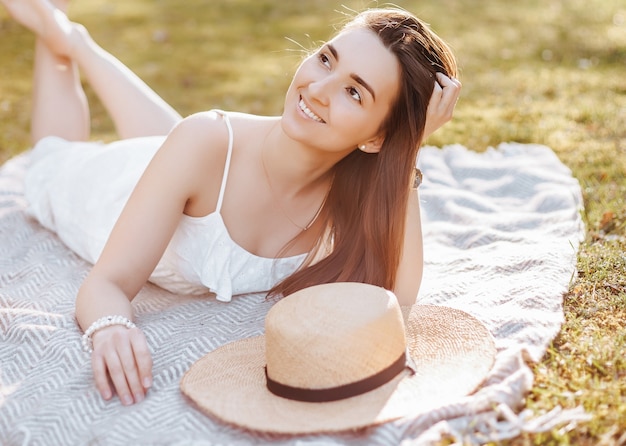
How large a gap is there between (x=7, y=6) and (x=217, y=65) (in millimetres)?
3499

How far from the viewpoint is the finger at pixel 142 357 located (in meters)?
2.53

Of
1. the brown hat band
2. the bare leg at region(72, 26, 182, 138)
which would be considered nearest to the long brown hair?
the brown hat band

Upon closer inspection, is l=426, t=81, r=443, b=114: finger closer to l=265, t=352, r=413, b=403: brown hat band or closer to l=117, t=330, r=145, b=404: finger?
l=265, t=352, r=413, b=403: brown hat band

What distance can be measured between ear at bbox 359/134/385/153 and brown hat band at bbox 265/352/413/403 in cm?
111

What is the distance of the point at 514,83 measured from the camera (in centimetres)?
683

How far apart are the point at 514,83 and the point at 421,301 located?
4251 millimetres

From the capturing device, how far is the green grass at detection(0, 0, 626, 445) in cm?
255

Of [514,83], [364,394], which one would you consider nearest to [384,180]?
[364,394]

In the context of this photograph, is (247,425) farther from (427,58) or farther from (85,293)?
(427,58)

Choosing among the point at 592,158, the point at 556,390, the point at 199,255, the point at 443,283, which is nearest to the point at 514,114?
the point at 592,158

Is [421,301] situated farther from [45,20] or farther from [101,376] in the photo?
[45,20]

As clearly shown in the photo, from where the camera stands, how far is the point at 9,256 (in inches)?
150

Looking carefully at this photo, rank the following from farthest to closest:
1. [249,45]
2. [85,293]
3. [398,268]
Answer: [249,45]
[398,268]
[85,293]

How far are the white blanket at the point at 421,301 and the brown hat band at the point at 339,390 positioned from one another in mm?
118
